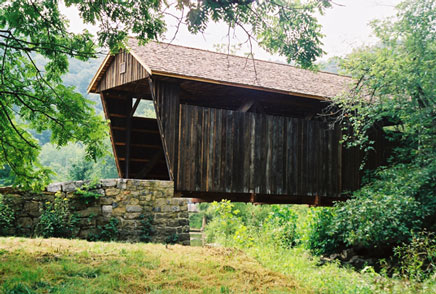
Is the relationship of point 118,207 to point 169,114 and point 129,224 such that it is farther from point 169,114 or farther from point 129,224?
point 169,114

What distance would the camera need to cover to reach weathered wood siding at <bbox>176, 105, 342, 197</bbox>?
11602 millimetres

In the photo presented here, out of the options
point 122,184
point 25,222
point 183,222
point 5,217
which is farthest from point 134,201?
point 5,217

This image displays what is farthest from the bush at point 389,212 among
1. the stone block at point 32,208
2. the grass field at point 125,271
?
the stone block at point 32,208

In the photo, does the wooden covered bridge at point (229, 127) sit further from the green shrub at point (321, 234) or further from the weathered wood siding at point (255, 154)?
the green shrub at point (321, 234)

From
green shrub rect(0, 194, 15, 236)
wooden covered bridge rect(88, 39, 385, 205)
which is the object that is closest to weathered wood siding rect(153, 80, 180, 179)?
wooden covered bridge rect(88, 39, 385, 205)

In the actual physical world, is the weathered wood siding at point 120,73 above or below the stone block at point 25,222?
above

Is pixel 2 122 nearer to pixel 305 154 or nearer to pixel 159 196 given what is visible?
pixel 159 196

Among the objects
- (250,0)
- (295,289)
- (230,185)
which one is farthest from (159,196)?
(250,0)

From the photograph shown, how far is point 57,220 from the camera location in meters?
9.89

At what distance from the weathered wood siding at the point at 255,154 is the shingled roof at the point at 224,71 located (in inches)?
35.5

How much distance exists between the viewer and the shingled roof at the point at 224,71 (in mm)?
11266

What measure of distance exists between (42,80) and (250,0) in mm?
3793

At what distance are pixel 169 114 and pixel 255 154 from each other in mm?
2617

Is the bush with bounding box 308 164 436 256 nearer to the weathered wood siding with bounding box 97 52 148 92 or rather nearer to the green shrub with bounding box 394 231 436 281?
the green shrub with bounding box 394 231 436 281
